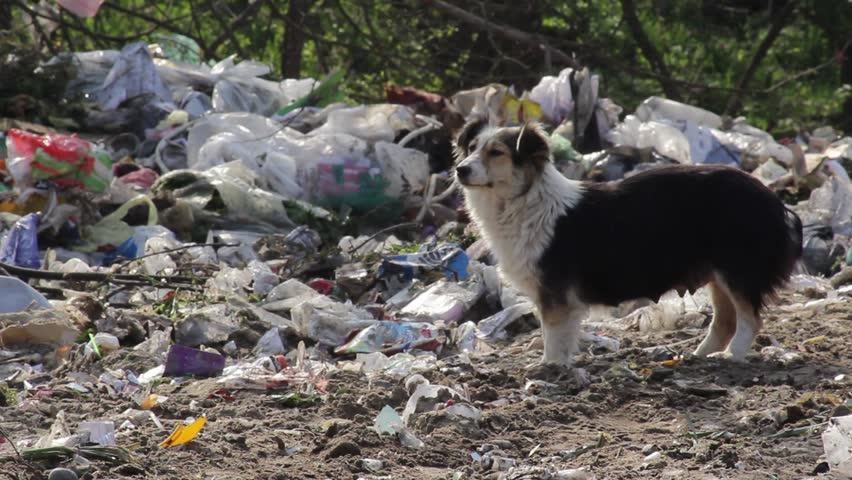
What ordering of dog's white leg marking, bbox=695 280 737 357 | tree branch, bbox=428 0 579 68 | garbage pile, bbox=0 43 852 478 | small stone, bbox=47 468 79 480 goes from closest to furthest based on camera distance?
small stone, bbox=47 468 79 480, garbage pile, bbox=0 43 852 478, dog's white leg marking, bbox=695 280 737 357, tree branch, bbox=428 0 579 68

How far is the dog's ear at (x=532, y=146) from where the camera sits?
4.93m

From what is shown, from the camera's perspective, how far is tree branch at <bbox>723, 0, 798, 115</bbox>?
12.4 metres

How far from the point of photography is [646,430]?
409cm

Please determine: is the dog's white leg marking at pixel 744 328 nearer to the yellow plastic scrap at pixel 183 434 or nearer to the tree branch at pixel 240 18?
the yellow plastic scrap at pixel 183 434

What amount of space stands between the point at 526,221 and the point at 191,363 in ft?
5.02

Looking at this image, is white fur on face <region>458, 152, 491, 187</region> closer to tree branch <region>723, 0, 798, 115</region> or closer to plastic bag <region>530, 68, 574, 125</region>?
plastic bag <region>530, 68, 574, 125</region>

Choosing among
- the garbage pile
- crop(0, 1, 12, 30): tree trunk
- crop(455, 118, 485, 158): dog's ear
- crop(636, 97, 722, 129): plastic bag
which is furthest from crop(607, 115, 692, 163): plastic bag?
crop(0, 1, 12, 30): tree trunk

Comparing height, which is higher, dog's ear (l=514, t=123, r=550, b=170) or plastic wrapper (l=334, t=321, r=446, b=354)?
dog's ear (l=514, t=123, r=550, b=170)

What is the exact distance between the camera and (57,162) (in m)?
7.12

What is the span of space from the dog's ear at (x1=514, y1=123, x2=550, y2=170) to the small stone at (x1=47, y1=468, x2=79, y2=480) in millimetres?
2374

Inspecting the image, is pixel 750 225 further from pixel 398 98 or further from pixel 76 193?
pixel 398 98

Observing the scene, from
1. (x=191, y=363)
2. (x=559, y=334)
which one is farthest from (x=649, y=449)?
(x=191, y=363)

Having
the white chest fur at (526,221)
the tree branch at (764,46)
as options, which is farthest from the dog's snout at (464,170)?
the tree branch at (764,46)

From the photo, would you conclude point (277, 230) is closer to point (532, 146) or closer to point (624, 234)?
point (532, 146)
